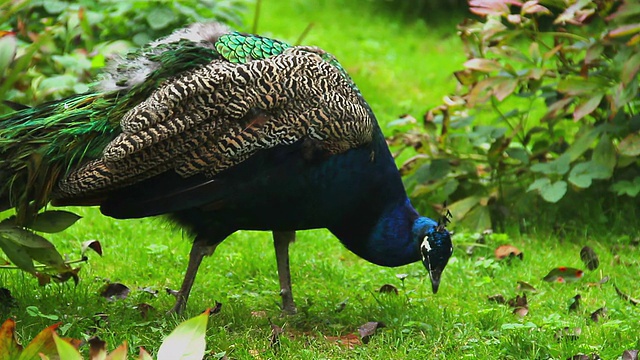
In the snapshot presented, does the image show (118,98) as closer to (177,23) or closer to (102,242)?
(102,242)

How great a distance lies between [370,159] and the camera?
4.27 meters

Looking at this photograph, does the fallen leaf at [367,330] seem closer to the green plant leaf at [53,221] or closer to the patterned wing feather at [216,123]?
the patterned wing feather at [216,123]

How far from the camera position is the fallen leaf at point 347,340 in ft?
13.3

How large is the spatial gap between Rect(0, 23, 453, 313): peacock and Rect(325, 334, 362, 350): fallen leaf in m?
0.43

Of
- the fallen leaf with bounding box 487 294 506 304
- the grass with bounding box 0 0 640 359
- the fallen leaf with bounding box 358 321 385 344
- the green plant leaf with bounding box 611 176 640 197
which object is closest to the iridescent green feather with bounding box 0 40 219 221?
the grass with bounding box 0 0 640 359

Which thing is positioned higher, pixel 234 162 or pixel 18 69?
pixel 18 69

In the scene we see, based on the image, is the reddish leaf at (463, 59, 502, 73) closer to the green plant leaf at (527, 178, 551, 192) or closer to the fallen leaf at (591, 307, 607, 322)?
the green plant leaf at (527, 178, 551, 192)

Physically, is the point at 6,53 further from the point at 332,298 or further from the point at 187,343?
the point at 332,298

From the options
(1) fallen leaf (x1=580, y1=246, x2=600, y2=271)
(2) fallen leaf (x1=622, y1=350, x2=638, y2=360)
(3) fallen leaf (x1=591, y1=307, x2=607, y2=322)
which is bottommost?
(1) fallen leaf (x1=580, y1=246, x2=600, y2=271)

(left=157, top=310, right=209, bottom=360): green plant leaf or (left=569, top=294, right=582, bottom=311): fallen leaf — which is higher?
(left=157, top=310, right=209, bottom=360): green plant leaf

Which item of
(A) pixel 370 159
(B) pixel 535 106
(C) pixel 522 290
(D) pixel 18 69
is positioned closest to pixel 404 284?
(C) pixel 522 290

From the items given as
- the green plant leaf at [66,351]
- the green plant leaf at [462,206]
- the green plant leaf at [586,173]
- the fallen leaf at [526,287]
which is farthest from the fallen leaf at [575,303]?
the green plant leaf at [66,351]

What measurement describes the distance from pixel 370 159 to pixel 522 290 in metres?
1.19

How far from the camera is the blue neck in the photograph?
4.33m
